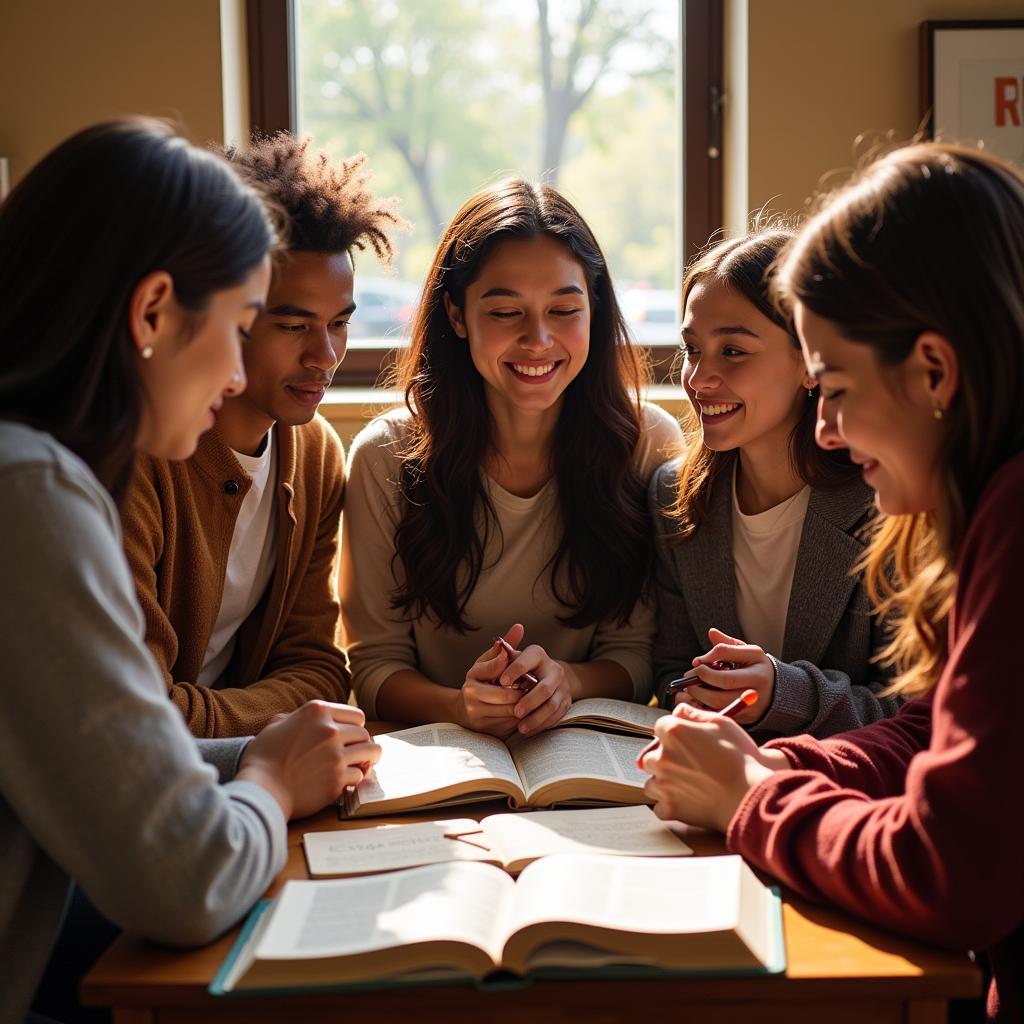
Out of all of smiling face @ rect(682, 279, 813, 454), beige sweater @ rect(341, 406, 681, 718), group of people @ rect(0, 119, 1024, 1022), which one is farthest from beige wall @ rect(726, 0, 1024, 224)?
beige sweater @ rect(341, 406, 681, 718)

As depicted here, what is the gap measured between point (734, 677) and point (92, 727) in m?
0.83

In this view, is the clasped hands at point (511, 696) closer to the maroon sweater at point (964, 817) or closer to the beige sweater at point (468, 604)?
the beige sweater at point (468, 604)

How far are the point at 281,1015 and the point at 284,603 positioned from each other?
91cm

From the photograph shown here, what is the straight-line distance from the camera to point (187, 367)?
1072mm

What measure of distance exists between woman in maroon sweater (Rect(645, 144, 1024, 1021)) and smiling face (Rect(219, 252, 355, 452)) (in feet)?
2.63

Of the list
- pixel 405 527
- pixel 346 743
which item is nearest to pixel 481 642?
pixel 405 527

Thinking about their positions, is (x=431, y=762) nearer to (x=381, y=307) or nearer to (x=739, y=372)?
(x=739, y=372)

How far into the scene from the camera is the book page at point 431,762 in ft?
4.32

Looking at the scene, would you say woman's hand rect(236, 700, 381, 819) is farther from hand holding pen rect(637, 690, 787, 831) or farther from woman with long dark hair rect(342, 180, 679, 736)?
woman with long dark hair rect(342, 180, 679, 736)

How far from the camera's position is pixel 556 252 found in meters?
1.86

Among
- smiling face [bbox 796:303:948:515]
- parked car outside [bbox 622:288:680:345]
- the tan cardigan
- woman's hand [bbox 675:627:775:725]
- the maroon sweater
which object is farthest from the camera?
parked car outside [bbox 622:288:680:345]

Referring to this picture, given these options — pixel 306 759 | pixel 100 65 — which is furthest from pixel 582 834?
pixel 100 65

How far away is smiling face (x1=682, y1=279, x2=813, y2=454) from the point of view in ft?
5.66

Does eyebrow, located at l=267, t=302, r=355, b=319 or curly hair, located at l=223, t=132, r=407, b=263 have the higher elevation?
curly hair, located at l=223, t=132, r=407, b=263
